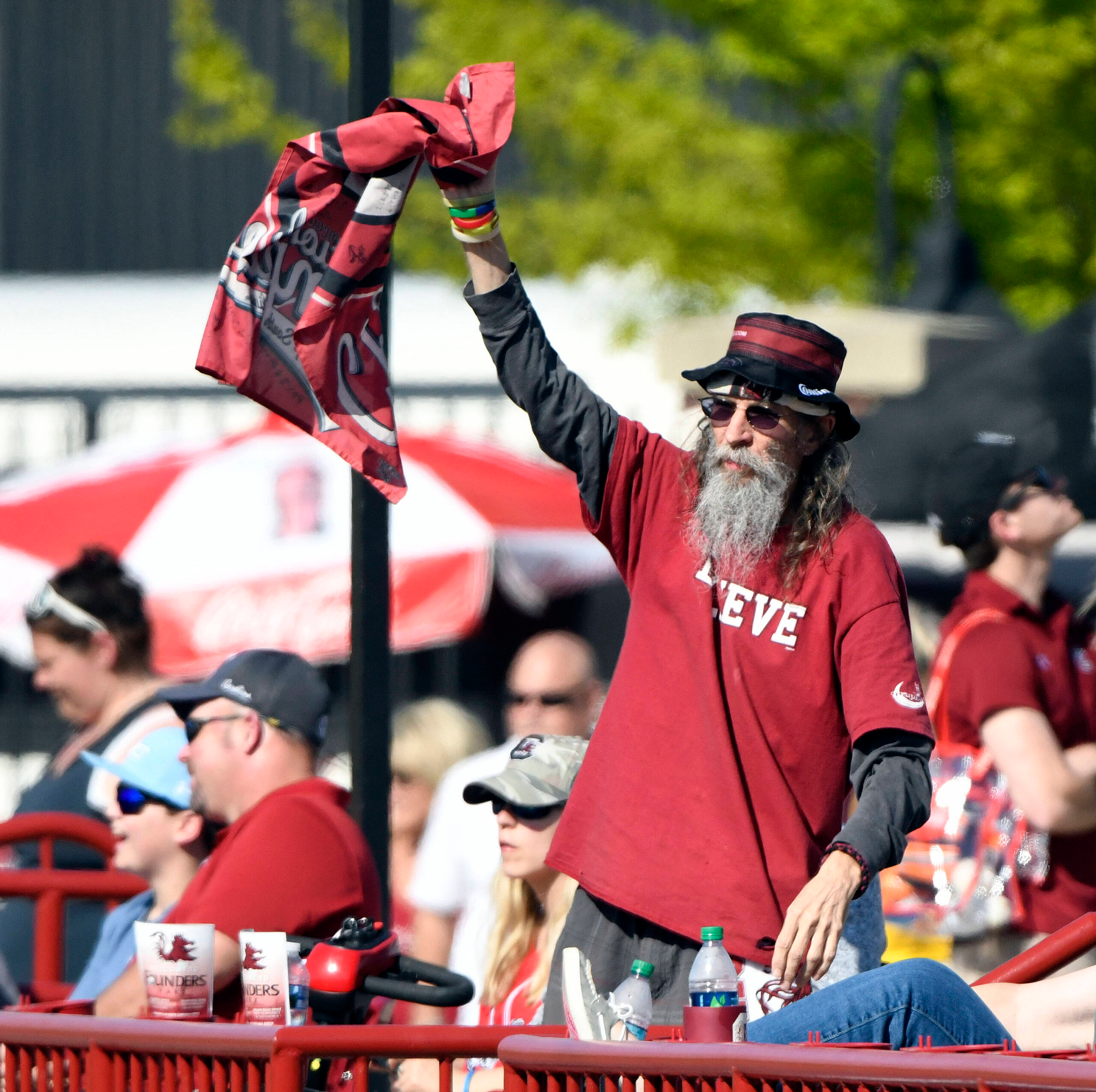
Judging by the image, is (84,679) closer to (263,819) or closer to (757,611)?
(263,819)

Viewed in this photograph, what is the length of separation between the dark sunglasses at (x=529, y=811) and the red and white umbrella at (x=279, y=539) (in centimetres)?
470

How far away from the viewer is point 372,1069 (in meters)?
3.73

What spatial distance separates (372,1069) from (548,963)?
3.27ft

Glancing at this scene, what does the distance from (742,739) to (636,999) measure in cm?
56

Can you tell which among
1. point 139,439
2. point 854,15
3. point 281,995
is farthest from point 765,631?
point 854,15

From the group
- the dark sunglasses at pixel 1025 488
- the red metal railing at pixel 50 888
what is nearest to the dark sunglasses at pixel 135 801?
the red metal railing at pixel 50 888

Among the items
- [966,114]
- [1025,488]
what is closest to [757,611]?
[1025,488]

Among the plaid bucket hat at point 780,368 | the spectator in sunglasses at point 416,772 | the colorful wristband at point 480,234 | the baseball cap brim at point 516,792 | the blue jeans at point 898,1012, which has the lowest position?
the spectator in sunglasses at point 416,772

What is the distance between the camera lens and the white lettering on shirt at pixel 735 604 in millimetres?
3668

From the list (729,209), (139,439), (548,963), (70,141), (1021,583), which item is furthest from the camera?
(70,141)

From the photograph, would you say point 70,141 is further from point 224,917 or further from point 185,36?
point 224,917

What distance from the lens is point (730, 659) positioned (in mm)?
3652

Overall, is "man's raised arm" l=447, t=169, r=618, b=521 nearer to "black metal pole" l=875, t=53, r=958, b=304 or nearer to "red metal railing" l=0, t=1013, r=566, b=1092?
"red metal railing" l=0, t=1013, r=566, b=1092

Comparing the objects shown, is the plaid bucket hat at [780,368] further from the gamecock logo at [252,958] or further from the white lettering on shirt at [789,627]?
the gamecock logo at [252,958]
